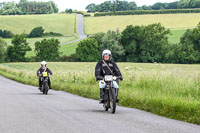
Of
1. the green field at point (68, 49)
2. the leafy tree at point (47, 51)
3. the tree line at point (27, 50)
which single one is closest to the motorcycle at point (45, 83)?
the tree line at point (27, 50)

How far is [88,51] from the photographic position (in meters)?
101

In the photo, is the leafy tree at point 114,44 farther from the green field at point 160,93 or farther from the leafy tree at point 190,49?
the green field at point 160,93

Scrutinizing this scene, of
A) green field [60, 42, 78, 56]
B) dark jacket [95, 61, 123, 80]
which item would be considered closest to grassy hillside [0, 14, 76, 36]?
green field [60, 42, 78, 56]

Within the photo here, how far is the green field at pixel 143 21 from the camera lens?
13012 centimetres

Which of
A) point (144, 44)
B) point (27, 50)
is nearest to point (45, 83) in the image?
point (144, 44)

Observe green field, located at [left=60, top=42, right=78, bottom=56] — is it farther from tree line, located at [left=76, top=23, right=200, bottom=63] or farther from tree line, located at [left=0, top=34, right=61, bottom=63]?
tree line, located at [left=76, top=23, right=200, bottom=63]

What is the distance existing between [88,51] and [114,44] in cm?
796

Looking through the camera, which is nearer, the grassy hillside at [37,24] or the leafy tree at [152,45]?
the leafy tree at [152,45]

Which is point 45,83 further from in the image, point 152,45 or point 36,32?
point 36,32

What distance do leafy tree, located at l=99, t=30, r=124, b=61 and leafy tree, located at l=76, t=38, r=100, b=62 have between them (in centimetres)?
208

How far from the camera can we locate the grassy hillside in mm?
141375

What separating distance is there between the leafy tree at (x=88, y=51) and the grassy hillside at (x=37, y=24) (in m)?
39.8

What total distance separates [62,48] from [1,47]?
63.1 ft

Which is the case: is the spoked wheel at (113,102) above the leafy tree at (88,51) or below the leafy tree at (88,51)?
above
